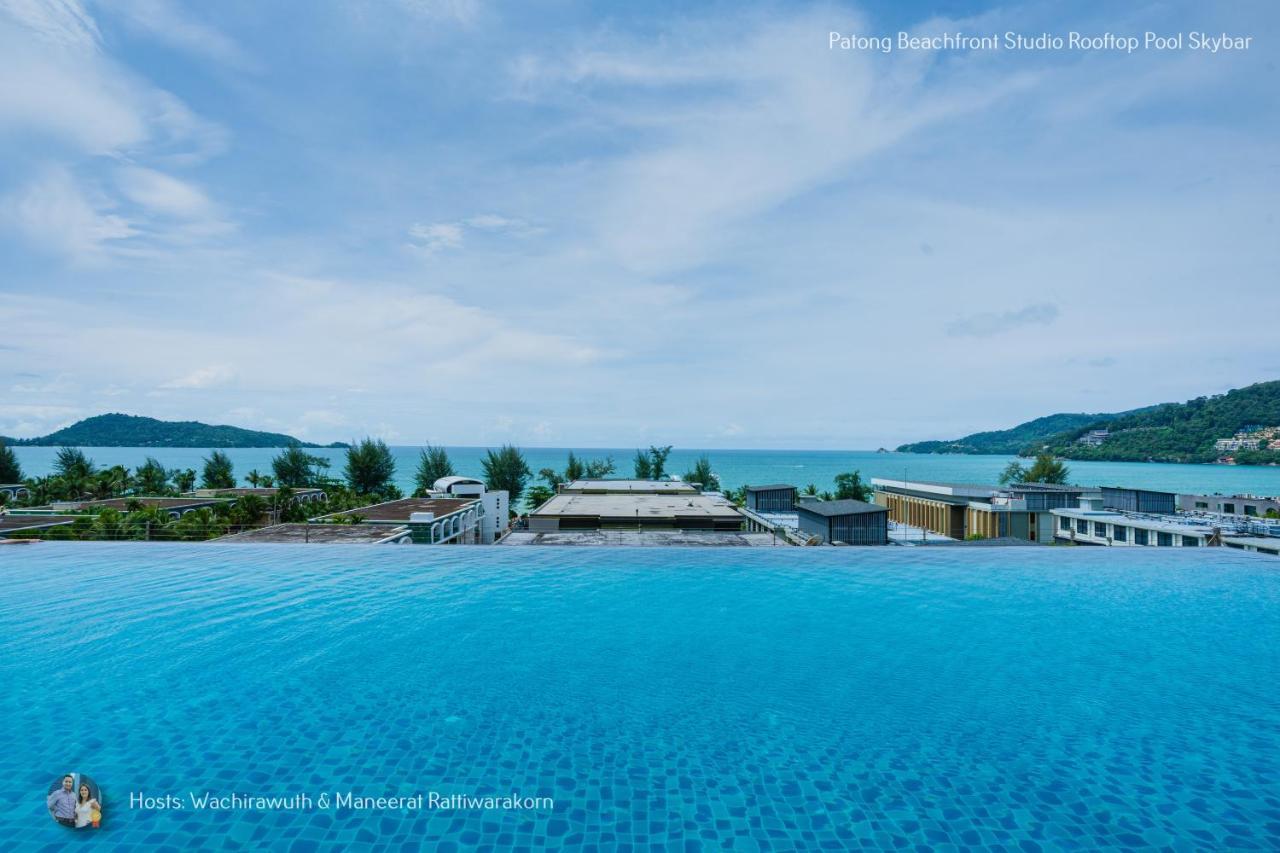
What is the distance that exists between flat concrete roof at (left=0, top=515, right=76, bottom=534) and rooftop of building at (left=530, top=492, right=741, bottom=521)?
475 inches

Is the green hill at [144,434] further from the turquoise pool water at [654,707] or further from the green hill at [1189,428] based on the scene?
the green hill at [1189,428]

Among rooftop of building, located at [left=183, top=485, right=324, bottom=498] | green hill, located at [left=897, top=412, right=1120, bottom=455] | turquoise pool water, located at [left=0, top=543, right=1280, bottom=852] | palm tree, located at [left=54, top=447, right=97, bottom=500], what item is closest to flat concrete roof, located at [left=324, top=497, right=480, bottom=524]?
rooftop of building, located at [left=183, top=485, right=324, bottom=498]

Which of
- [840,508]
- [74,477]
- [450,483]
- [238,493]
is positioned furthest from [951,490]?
[74,477]

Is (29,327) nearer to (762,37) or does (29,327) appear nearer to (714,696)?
(762,37)

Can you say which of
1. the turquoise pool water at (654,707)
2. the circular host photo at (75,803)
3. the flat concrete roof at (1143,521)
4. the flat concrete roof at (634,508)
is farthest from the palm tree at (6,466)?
the flat concrete roof at (1143,521)

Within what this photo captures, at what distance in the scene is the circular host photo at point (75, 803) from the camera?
3859 millimetres

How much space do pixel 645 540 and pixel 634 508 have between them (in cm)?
740

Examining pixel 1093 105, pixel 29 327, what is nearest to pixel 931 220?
pixel 1093 105

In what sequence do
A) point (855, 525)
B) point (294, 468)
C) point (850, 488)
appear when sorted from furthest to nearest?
1. point (294, 468)
2. point (850, 488)
3. point (855, 525)

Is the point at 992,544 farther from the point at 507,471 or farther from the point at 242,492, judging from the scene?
the point at 242,492

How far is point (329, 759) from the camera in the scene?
4.57 metres

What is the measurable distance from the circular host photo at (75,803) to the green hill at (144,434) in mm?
119787

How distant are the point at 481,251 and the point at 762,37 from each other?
8.96m

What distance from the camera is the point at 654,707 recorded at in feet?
18.4
